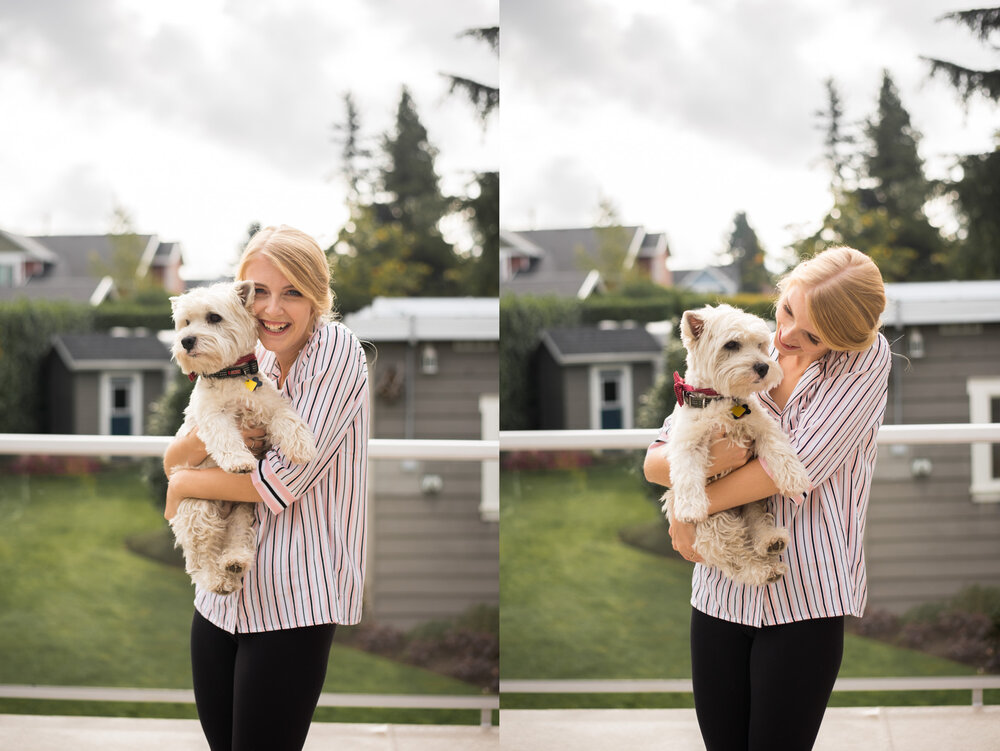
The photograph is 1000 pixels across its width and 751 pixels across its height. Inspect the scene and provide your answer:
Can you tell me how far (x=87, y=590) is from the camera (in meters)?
5.68

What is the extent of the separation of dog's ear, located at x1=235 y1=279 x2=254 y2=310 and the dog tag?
0.93 m

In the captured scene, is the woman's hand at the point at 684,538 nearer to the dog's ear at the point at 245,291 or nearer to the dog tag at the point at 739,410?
the dog tag at the point at 739,410

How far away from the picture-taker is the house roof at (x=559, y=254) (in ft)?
18.0

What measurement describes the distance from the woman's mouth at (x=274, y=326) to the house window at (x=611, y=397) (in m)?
Result: 4.45

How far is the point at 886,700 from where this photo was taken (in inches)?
167

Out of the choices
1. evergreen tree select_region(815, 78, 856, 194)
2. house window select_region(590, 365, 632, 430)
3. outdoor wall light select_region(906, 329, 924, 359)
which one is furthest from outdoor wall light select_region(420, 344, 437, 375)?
outdoor wall light select_region(906, 329, 924, 359)

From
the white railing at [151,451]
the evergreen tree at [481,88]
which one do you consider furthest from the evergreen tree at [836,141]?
the white railing at [151,451]

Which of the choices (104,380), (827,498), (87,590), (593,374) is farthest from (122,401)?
(827,498)

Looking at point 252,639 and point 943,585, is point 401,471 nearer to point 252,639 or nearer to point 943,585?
point 252,639

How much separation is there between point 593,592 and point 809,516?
169 inches

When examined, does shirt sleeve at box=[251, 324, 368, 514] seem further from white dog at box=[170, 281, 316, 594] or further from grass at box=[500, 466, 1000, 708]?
grass at box=[500, 466, 1000, 708]

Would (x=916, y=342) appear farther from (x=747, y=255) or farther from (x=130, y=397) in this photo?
(x=130, y=397)

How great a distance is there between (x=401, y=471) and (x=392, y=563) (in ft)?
1.93

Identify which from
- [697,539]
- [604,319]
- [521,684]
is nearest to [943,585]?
[604,319]
